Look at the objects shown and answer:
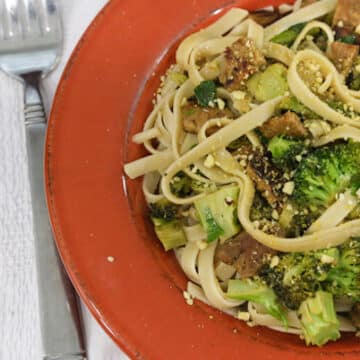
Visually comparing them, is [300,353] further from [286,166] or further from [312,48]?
[312,48]

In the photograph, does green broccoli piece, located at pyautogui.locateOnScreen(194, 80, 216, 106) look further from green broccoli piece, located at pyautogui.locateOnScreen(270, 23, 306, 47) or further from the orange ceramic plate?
green broccoli piece, located at pyautogui.locateOnScreen(270, 23, 306, 47)

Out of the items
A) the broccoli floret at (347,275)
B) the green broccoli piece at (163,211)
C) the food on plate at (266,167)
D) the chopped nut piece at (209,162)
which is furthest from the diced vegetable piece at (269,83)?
the broccoli floret at (347,275)

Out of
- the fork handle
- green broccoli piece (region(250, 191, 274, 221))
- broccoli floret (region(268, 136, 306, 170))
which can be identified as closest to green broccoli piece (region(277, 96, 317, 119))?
broccoli floret (region(268, 136, 306, 170))

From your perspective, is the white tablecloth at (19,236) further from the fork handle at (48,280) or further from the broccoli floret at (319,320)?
the broccoli floret at (319,320)

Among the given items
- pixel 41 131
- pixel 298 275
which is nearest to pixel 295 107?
pixel 298 275

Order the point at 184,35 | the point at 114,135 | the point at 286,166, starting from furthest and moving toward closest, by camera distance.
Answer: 1. the point at 184,35
2. the point at 114,135
3. the point at 286,166

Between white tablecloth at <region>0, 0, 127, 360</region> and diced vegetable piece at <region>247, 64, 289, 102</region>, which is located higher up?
diced vegetable piece at <region>247, 64, 289, 102</region>

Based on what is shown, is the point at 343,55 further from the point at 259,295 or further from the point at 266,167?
the point at 259,295

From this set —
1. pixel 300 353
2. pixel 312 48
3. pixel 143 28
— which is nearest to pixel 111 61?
pixel 143 28
